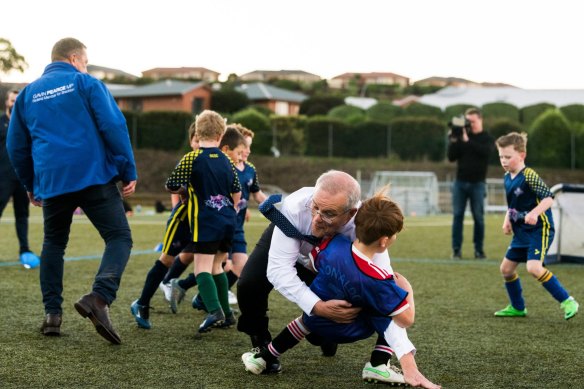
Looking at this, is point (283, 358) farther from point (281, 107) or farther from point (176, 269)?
point (281, 107)

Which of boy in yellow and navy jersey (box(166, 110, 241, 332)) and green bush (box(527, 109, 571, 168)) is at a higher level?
boy in yellow and navy jersey (box(166, 110, 241, 332))

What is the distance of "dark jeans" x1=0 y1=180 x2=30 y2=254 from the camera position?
9.40m

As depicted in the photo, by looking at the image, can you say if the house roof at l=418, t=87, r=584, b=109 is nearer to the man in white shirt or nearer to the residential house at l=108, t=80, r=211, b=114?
the residential house at l=108, t=80, r=211, b=114

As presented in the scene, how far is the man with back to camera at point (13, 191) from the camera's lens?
30.2 ft

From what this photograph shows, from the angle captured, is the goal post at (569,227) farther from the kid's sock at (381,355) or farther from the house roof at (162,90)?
the house roof at (162,90)

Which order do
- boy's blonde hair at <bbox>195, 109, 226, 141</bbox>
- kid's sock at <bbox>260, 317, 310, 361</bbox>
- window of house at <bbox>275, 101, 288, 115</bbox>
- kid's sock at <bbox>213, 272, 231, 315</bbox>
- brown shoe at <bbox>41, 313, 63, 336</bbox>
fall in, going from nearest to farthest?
kid's sock at <bbox>260, 317, 310, 361</bbox> < brown shoe at <bbox>41, 313, 63, 336</bbox> < boy's blonde hair at <bbox>195, 109, 226, 141</bbox> < kid's sock at <bbox>213, 272, 231, 315</bbox> < window of house at <bbox>275, 101, 288, 115</bbox>

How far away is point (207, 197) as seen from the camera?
217 inches

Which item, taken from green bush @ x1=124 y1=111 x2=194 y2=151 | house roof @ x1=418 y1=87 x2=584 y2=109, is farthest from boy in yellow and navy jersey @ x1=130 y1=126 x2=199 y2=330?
house roof @ x1=418 y1=87 x2=584 y2=109

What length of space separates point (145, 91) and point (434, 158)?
119 feet

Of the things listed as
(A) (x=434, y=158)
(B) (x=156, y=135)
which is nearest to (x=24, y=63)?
(B) (x=156, y=135)

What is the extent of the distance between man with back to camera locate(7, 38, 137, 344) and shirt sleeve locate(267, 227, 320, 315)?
1223 millimetres

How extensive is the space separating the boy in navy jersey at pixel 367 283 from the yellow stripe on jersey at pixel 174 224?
6.04ft

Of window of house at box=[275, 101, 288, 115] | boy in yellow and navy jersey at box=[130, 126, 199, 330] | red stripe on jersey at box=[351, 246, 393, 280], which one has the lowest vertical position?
window of house at box=[275, 101, 288, 115]

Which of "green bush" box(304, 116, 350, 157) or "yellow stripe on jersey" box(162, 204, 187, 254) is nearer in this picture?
"yellow stripe on jersey" box(162, 204, 187, 254)
